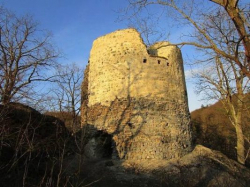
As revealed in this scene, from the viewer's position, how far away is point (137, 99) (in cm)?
988

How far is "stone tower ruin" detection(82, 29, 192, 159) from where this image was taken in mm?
9484

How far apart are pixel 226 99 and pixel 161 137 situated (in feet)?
18.0

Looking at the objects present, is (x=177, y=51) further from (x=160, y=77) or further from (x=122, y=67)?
(x=122, y=67)

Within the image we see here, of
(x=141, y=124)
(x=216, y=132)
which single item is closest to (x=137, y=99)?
(x=141, y=124)

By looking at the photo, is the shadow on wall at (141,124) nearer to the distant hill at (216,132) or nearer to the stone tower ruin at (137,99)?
the stone tower ruin at (137,99)

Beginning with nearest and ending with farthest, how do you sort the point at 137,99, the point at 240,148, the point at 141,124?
the point at 141,124, the point at 137,99, the point at 240,148

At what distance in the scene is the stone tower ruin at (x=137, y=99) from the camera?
9484 millimetres

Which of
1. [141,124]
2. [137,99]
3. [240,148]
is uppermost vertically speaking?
[137,99]

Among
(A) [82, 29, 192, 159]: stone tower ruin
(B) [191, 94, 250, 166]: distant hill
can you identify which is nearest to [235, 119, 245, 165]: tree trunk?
(A) [82, 29, 192, 159]: stone tower ruin

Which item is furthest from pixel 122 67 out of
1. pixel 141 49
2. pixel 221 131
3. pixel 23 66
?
pixel 221 131

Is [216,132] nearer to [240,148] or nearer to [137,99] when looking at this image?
[240,148]

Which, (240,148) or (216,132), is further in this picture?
(216,132)

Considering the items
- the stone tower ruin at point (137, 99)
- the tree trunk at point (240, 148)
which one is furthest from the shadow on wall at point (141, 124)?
the tree trunk at point (240, 148)

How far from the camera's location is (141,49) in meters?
10.4
